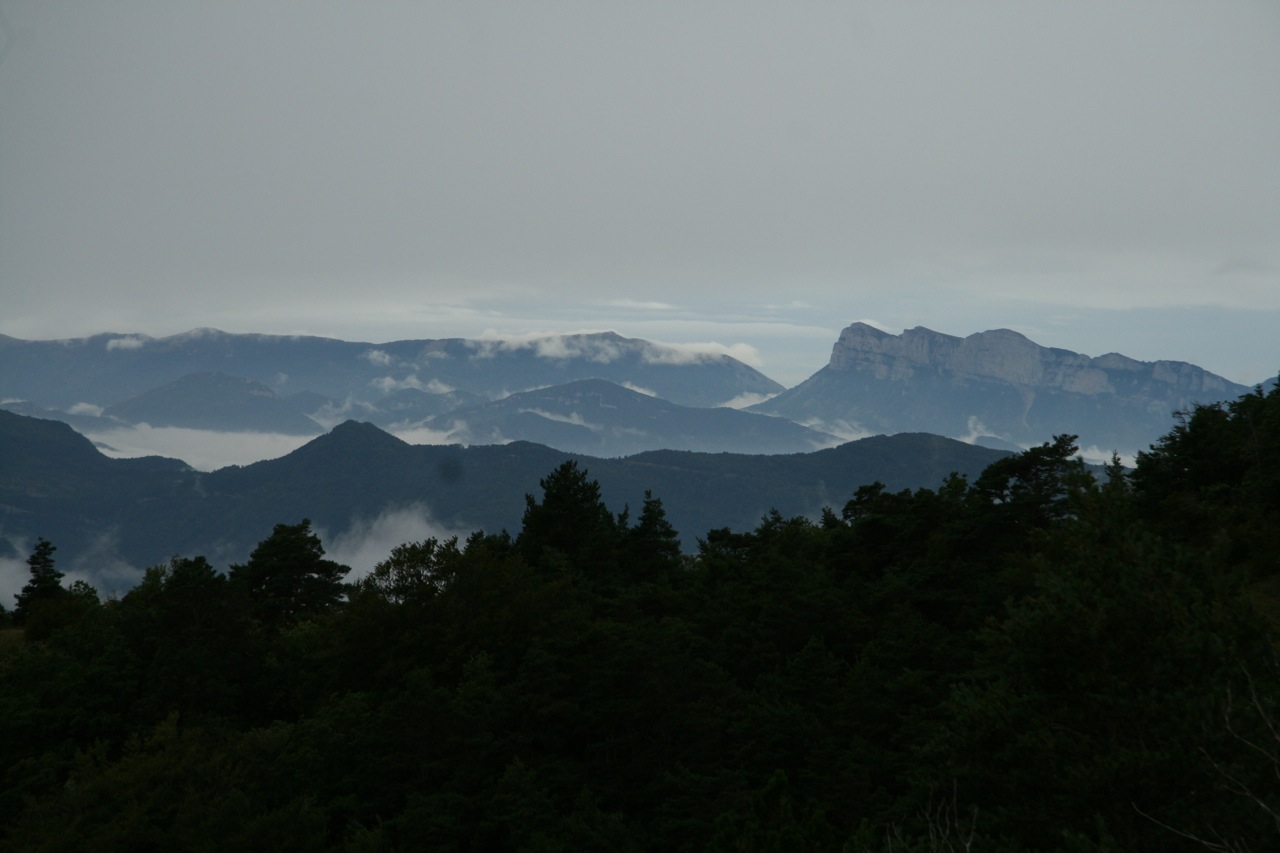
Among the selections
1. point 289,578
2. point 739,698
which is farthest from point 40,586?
point 739,698

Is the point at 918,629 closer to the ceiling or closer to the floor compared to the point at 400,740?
closer to the ceiling

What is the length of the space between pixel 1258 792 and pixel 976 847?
391 cm

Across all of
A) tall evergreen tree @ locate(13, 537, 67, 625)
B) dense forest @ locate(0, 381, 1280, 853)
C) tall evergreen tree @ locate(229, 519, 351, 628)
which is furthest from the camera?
tall evergreen tree @ locate(13, 537, 67, 625)

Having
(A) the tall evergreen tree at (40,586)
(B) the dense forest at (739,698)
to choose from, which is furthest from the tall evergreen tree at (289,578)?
(A) the tall evergreen tree at (40,586)

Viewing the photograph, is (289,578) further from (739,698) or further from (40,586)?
(739,698)

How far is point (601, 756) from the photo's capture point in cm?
2552

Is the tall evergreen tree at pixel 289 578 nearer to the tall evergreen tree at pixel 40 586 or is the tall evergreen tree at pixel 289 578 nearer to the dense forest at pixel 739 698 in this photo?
the dense forest at pixel 739 698

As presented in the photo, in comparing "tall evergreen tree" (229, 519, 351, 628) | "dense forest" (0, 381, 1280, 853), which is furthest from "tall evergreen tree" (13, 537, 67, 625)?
"tall evergreen tree" (229, 519, 351, 628)

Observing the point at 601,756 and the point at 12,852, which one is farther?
the point at 601,756

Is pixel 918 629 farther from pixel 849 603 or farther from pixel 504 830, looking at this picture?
pixel 504 830

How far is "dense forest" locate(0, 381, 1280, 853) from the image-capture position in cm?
1273

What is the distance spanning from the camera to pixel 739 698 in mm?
26500

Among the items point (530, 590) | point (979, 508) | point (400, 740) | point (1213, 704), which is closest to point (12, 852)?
point (400, 740)

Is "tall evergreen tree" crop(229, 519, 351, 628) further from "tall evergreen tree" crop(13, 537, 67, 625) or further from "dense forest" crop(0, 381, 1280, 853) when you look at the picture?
"tall evergreen tree" crop(13, 537, 67, 625)
